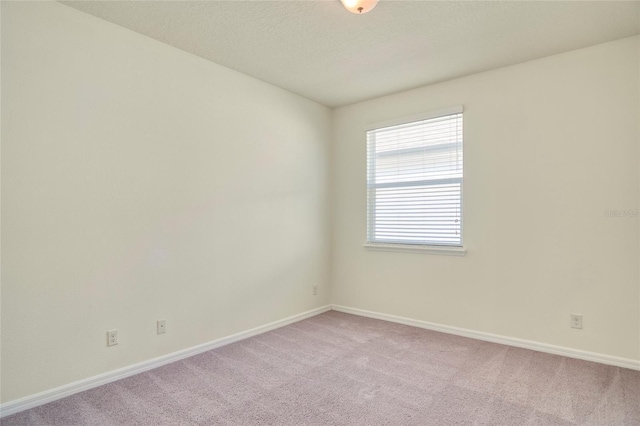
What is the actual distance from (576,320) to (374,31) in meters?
2.79

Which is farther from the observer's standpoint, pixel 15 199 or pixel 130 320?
pixel 130 320

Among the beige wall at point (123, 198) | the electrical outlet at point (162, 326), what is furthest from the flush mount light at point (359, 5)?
the electrical outlet at point (162, 326)

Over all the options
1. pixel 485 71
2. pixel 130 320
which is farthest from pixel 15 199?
pixel 485 71

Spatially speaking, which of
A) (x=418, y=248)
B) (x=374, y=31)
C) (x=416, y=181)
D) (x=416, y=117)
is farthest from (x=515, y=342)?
(x=374, y=31)

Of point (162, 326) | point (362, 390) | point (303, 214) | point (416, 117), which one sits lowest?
point (362, 390)

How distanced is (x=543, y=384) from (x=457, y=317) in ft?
3.55

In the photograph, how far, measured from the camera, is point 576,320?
2.86 metres

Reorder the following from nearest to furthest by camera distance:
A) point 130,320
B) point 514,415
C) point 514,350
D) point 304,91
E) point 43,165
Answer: point 514,415, point 43,165, point 130,320, point 514,350, point 304,91

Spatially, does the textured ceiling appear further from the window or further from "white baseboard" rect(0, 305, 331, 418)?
"white baseboard" rect(0, 305, 331, 418)

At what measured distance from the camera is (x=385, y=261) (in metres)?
3.97

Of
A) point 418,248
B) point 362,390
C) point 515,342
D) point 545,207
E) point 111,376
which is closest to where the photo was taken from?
point 362,390

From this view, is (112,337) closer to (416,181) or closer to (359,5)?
(359,5)

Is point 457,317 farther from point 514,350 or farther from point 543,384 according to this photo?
point 543,384

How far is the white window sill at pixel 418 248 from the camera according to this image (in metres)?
3.44
